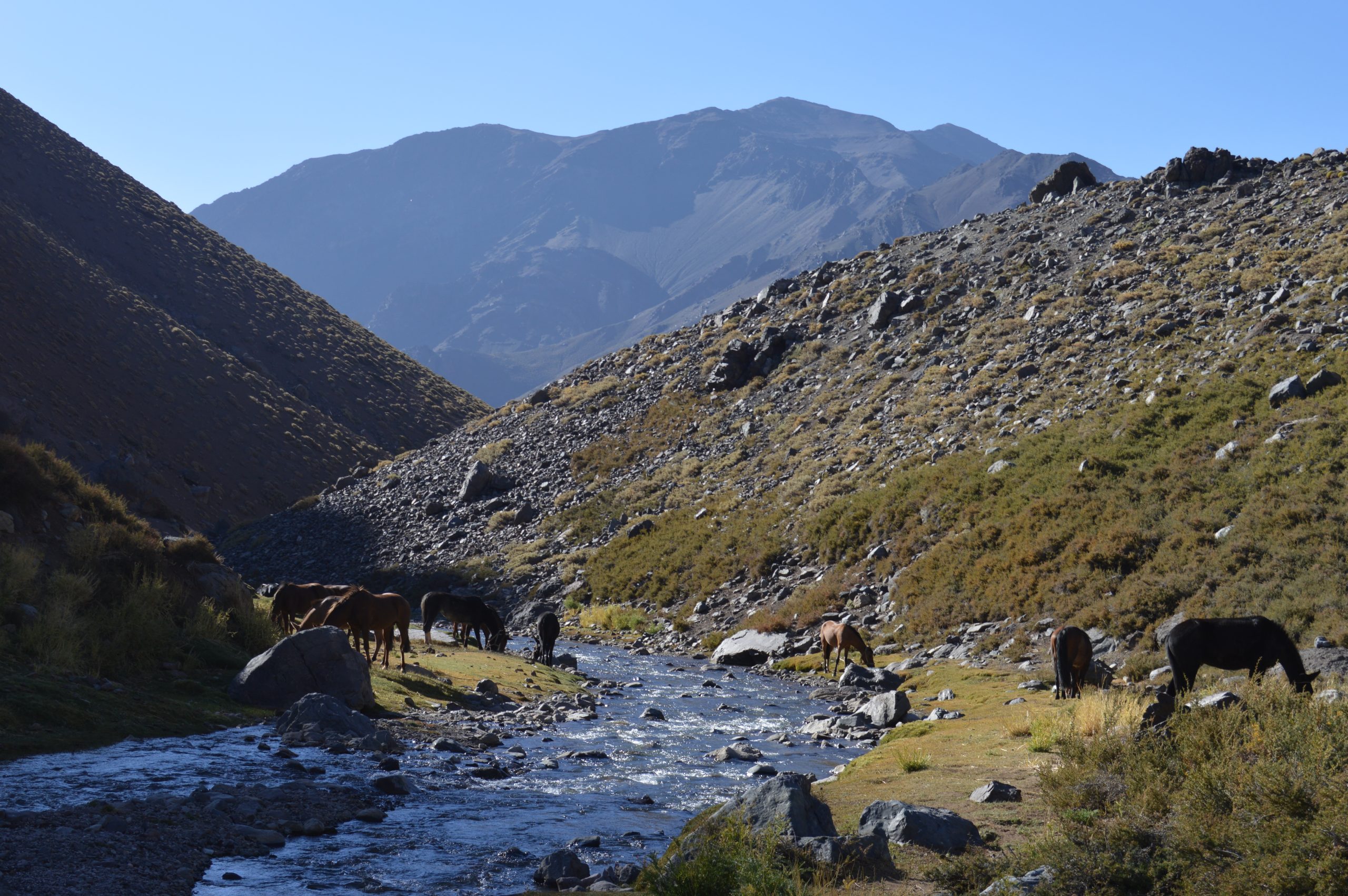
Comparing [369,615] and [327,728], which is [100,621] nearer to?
[327,728]

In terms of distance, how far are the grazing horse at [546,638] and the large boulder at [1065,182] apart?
54.6m

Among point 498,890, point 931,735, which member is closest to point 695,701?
point 931,735

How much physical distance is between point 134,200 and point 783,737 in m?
108

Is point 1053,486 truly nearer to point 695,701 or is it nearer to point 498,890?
point 695,701

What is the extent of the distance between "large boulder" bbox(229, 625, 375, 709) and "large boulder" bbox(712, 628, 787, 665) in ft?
54.9

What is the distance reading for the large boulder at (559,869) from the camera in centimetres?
927

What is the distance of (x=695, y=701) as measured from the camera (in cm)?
2361

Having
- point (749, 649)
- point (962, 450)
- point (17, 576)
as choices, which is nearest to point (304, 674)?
point (17, 576)

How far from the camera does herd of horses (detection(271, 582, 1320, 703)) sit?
1418 cm

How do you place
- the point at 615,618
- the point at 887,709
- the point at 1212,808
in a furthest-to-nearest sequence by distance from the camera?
1. the point at 615,618
2. the point at 887,709
3. the point at 1212,808

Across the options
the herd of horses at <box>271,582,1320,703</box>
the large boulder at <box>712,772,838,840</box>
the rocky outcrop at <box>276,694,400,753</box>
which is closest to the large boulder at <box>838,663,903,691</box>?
the herd of horses at <box>271,582,1320,703</box>

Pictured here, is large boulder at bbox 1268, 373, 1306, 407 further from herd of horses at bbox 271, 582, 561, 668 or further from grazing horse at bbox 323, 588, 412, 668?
grazing horse at bbox 323, 588, 412, 668

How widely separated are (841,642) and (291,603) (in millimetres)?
15058

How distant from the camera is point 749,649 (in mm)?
32125
